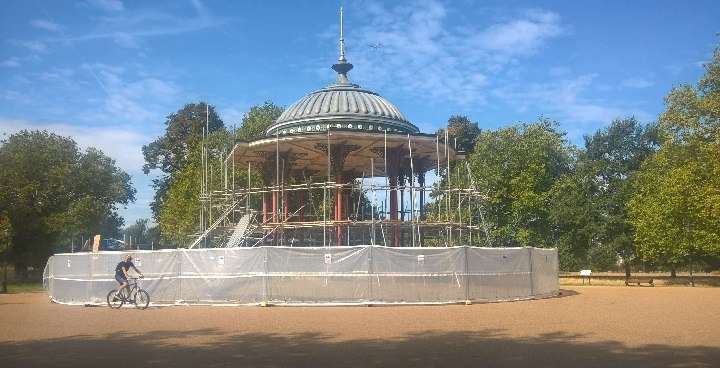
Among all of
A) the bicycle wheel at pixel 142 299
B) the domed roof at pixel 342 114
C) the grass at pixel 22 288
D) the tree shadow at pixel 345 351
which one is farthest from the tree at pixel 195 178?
the tree shadow at pixel 345 351

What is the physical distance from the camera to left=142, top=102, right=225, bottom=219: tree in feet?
205

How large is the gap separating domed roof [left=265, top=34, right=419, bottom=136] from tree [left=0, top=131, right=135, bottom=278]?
2587 cm

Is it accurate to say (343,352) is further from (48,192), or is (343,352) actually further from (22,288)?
(48,192)

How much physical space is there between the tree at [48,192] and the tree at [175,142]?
20.8 feet

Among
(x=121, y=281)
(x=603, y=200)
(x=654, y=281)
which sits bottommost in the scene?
(x=654, y=281)

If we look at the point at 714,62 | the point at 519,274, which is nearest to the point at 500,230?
the point at 714,62

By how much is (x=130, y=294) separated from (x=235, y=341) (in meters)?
9.76

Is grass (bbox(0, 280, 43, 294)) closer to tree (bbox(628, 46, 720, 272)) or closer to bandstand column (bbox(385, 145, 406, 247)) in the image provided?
bandstand column (bbox(385, 145, 406, 247))

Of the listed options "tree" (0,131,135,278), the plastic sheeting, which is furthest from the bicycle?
"tree" (0,131,135,278)

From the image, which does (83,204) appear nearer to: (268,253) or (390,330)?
(268,253)

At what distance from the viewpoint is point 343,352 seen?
412 inches

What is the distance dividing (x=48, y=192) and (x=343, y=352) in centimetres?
4904

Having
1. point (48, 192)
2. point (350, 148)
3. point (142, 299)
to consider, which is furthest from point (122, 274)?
point (48, 192)

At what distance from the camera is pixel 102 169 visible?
58719 mm
